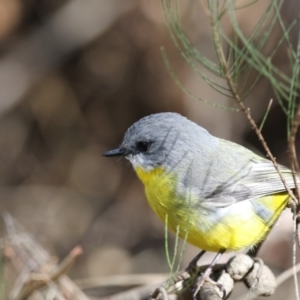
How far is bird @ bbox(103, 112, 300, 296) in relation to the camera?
11.2 feet

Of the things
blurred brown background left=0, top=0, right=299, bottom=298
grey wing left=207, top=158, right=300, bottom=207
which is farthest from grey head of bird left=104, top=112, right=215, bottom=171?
blurred brown background left=0, top=0, right=299, bottom=298

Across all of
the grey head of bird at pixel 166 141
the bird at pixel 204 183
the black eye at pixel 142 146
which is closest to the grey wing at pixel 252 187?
the bird at pixel 204 183

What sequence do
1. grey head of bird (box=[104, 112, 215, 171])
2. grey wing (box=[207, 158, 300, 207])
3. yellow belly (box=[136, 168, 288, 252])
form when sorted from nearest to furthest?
yellow belly (box=[136, 168, 288, 252]) → grey wing (box=[207, 158, 300, 207]) → grey head of bird (box=[104, 112, 215, 171])

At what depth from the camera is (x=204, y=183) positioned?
3533 mm

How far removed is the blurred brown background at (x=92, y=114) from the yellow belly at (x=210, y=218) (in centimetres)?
308

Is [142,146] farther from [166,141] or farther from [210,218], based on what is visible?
[210,218]

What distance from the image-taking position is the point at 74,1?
683 cm

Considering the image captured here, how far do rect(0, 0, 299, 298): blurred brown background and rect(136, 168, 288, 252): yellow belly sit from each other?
3078mm

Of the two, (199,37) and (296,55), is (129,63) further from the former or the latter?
(296,55)

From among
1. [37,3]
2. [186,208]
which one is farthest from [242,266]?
[37,3]

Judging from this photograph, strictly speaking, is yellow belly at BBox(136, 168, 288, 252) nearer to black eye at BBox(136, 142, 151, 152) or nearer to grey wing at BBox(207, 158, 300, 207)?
grey wing at BBox(207, 158, 300, 207)

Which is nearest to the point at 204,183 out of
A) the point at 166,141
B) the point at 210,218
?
the point at 210,218

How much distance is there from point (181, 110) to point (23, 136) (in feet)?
6.15

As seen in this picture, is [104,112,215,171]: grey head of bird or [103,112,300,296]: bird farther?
[104,112,215,171]: grey head of bird
